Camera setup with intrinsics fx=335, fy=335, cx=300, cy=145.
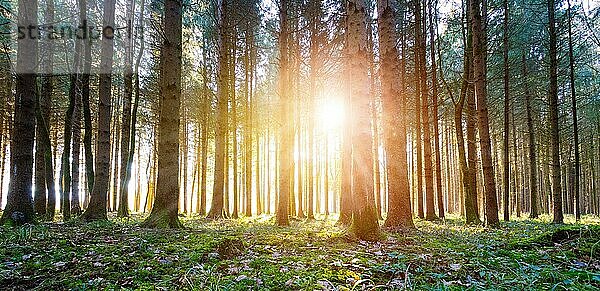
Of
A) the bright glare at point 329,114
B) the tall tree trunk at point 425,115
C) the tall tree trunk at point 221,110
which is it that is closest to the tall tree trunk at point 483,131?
the tall tree trunk at point 425,115

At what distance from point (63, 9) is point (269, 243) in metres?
15.2

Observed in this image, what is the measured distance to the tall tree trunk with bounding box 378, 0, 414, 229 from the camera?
7.66 meters

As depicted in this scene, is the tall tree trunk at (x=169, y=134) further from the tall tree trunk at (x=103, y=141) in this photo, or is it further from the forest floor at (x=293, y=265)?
the tall tree trunk at (x=103, y=141)

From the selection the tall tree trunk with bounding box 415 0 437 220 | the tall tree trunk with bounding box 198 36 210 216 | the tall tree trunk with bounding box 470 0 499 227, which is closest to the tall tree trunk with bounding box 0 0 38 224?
the tall tree trunk with bounding box 198 36 210 216

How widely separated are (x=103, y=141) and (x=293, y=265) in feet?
25.2

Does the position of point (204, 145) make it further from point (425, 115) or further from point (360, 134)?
point (360, 134)

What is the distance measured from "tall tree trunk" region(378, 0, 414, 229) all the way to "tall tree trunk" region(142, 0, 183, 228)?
4665mm

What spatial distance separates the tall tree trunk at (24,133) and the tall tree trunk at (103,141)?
1547 mm

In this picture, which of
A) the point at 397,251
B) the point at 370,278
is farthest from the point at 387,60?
the point at 370,278

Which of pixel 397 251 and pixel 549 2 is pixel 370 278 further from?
Answer: pixel 549 2

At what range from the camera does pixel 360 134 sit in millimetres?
5594

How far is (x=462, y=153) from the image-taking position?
10.9 metres

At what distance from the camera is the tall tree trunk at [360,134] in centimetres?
546

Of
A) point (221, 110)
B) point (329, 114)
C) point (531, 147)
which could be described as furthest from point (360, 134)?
point (329, 114)
